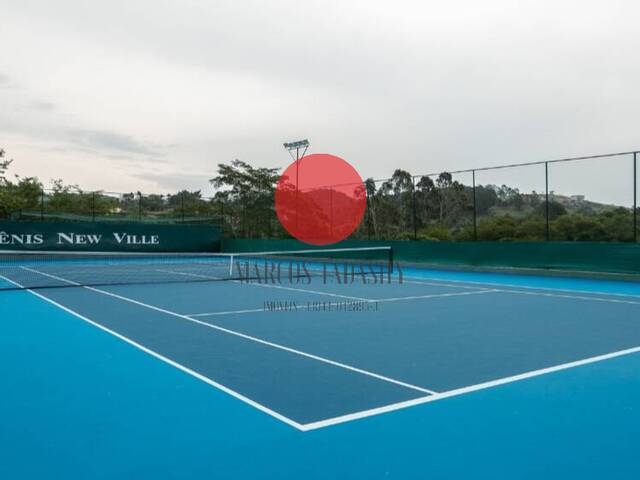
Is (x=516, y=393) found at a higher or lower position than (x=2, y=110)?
lower

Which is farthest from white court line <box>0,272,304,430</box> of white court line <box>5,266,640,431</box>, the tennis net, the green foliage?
the green foliage

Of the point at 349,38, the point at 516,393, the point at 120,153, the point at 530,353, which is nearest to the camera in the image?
the point at 516,393

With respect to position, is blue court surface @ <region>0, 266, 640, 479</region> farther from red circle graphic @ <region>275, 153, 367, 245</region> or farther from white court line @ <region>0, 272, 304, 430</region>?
red circle graphic @ <region>275, 153, 367, 245</region>

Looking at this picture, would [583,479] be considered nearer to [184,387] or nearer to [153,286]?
[184,387]

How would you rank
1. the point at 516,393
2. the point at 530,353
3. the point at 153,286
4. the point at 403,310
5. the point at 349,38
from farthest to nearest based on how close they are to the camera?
the point at 349,38 → the point at 153,286 → the point at 403,310 → the point at 530,353 → the point at 516,393

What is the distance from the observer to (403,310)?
9953 mm

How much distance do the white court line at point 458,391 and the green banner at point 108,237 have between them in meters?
28.4

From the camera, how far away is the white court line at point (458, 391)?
405 cm

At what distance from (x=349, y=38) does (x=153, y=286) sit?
35.8 ft

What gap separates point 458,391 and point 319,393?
117cm

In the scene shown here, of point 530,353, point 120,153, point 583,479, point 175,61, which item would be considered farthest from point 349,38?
point 120,153

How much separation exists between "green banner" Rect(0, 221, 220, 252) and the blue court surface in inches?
839

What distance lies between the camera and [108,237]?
31094 mm

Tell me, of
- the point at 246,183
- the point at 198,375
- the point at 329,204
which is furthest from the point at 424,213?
the point at 198,375
